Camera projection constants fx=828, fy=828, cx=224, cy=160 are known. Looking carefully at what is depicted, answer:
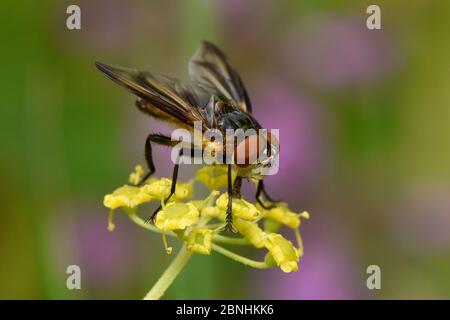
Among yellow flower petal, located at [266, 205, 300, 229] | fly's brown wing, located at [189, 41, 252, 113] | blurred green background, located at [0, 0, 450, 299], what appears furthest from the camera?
blurred green background, located at [0, 0, 450, 299]

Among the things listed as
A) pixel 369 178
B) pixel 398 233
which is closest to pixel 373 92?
pixel 369 178

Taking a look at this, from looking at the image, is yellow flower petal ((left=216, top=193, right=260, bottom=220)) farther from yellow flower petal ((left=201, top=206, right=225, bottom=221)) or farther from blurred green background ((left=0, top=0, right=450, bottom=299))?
blurred green background ((left=0, top=0, right=450, bottom=299))

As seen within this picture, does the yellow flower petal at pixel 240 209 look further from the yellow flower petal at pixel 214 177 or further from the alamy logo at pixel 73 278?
the alamy logo at pixel 73 278

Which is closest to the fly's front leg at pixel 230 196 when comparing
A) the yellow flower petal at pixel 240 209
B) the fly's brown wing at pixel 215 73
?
the yellow flower petal at pixel 240 209

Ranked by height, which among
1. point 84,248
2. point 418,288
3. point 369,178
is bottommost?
point 418,288

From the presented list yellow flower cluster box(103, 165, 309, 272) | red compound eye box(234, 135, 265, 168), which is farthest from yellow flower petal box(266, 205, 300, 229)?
red compound eye box(234, 135, 265, 168)

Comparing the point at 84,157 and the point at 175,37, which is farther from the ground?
the point at 175,37
